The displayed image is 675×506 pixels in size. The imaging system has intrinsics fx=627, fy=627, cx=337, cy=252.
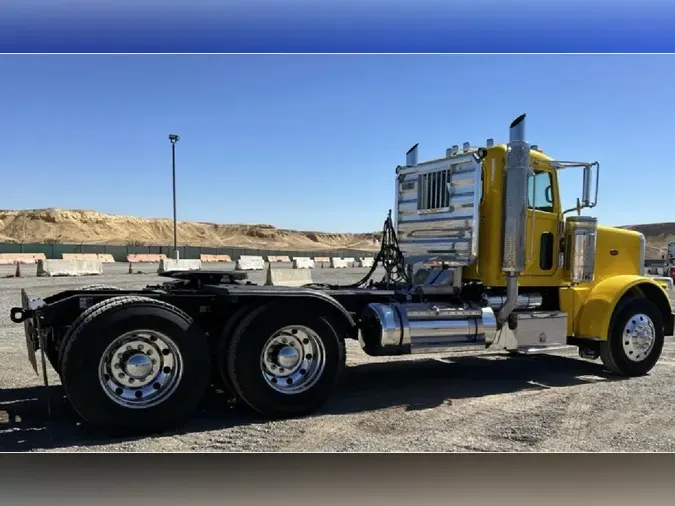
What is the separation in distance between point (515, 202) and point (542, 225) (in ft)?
2.28

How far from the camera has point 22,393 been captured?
6723mm

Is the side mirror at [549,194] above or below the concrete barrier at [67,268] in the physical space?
above

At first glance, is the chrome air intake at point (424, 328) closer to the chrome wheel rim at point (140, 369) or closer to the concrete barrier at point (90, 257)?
the chrome wheel rim at point (140, 369)

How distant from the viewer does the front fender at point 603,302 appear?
788cm

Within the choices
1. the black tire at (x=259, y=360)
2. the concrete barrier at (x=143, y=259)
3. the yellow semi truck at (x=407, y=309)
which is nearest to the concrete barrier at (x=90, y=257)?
the concrete barrier at (x=143, y=259)

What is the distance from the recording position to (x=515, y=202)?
735 centimetres

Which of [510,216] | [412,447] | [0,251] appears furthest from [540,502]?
[0,251]

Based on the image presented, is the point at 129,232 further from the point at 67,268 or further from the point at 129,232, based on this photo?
the point at 67,268

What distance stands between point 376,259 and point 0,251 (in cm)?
4242

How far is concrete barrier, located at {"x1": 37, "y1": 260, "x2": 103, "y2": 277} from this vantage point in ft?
83.0

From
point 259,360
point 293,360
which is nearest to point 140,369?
point 259,360

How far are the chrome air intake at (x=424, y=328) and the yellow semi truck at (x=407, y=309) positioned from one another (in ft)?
0.05

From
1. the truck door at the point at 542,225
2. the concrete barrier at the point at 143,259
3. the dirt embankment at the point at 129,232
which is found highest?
the dirt embankment at the point at 129,232

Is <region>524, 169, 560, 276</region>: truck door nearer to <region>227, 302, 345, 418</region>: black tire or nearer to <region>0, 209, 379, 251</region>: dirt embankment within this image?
<region>227, 302, 345, 418</region>: black tire
